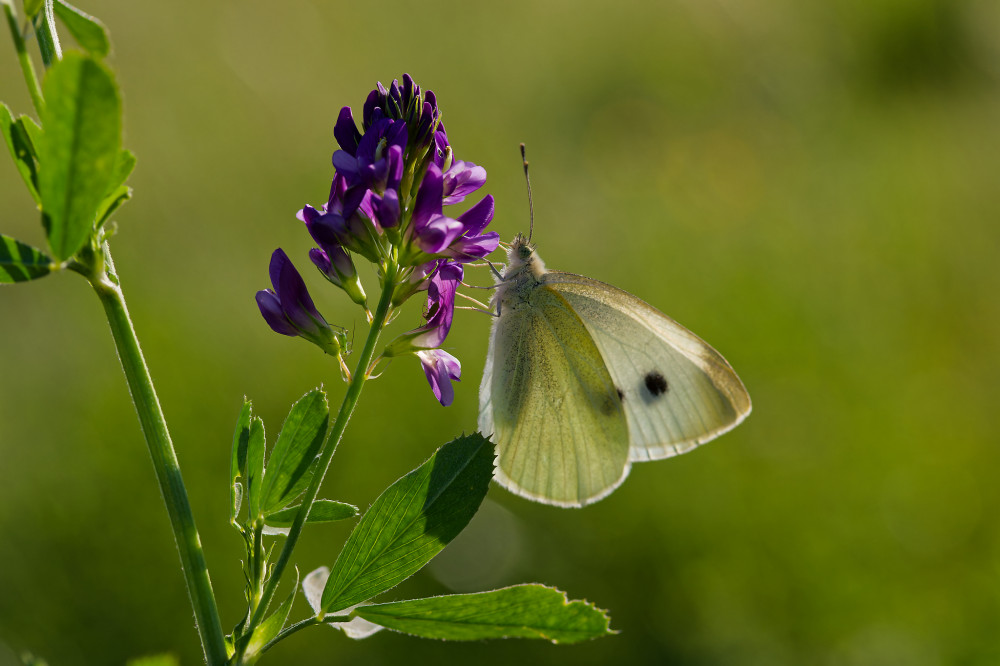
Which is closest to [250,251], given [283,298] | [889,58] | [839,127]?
[283,298]

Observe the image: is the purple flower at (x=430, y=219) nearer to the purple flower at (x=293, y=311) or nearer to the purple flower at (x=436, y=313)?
the purple flower at (x=436, y=313)

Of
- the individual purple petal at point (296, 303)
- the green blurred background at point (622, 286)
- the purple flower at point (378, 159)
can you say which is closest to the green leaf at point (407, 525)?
the individual purple petal at point (296, 303)

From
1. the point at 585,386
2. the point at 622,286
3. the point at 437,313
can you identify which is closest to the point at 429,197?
the point at 437,313

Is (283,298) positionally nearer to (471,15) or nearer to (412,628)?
(412,628)

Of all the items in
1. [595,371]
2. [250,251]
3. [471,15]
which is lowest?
[595,371]

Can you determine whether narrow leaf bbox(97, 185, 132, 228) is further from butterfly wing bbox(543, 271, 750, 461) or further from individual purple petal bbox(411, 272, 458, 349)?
butterfly wing bbox(543, 271, 750, 461)

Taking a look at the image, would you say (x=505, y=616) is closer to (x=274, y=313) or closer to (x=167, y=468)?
(x=167, y=468)
